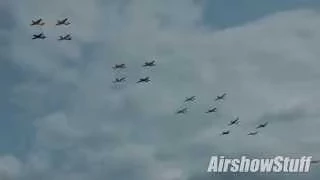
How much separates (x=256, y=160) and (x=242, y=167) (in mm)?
6639

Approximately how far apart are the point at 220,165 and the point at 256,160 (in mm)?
9333

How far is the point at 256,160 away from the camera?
192 metres

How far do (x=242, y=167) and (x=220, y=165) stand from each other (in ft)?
30.5

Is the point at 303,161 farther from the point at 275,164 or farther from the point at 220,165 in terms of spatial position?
the point at 220,165

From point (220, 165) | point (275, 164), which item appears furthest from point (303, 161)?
point (220, 165)

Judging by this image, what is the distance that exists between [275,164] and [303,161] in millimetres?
7546

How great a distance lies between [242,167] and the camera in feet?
615

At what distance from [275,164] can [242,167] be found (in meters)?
10.4

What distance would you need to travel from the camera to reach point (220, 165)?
195 metres

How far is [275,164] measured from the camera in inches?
7594

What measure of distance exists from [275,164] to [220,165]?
13.8m
